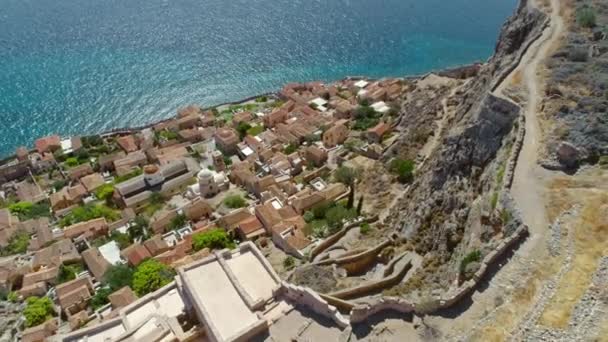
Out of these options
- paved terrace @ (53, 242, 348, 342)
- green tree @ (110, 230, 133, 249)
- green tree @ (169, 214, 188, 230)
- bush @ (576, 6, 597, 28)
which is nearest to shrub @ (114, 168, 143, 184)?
green tree @ (110, 230, 133, 249)

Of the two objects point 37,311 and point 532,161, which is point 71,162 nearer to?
point 37,311

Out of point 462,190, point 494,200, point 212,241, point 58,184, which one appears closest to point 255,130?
point 58,184

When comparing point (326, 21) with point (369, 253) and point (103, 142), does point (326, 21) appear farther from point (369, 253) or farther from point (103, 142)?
point (369, 253)

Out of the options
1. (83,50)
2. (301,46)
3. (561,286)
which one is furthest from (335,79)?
(561,286)

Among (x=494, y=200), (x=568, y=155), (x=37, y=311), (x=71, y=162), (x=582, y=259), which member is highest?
(x=71, y=162)

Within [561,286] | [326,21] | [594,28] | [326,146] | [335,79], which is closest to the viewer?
[561,286]

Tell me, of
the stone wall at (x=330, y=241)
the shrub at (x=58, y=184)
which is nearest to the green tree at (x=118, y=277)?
the stone wall at (x=330, y=241)

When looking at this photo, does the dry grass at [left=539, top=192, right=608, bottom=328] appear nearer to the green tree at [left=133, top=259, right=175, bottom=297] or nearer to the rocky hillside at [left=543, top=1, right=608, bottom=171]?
the rocky hillside at [left=543, top=1, right=608, bottom=171]
